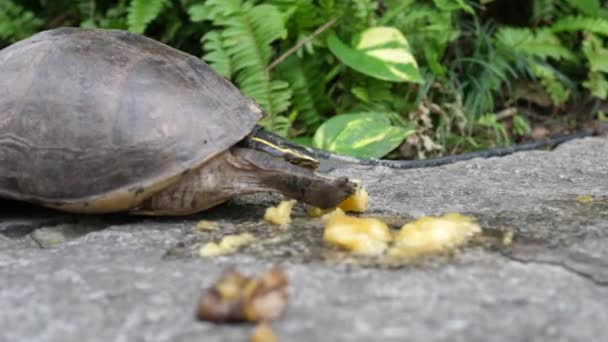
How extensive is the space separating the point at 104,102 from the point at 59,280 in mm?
667

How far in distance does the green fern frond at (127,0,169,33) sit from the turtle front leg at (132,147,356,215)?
2054 millimetres

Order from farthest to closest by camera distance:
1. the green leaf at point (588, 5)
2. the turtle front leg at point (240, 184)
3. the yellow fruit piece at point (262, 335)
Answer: the green leaf at point (588, 5)
the turtle front leg at point (240, 184)
the yellow fruit piece at point (262, 335)

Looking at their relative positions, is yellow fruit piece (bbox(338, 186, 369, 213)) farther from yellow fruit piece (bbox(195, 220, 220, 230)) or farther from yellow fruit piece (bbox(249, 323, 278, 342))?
yellow fruit piece (bbox(249, 323, 278, 342))

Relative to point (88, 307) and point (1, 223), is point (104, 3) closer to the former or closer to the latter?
point (1, 223)

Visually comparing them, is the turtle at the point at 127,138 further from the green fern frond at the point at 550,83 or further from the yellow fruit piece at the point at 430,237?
the green fern frond at the point at 550,83

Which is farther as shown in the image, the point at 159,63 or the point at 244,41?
the point at 244,41

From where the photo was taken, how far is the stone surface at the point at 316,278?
1.37 meters

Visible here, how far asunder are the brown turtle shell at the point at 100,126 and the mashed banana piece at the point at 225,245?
30cm

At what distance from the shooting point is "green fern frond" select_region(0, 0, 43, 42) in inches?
167

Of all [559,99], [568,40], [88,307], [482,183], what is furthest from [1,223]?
[568,40]

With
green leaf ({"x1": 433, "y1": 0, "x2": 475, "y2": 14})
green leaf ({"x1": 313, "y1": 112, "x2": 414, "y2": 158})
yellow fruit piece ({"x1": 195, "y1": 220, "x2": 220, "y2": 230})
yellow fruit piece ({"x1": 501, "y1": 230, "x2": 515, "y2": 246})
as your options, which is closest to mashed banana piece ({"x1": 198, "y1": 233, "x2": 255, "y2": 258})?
yellow fruit piece ({"x1": 195, "y1": 220, "x2": 220, "y2": 230})

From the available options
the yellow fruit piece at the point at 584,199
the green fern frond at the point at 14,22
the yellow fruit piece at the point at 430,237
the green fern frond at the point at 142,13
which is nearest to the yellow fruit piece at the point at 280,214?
the yellow fruit piece at the point at 430,237

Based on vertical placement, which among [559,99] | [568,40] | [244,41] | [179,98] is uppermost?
[179,98]

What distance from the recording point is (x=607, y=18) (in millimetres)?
4820
